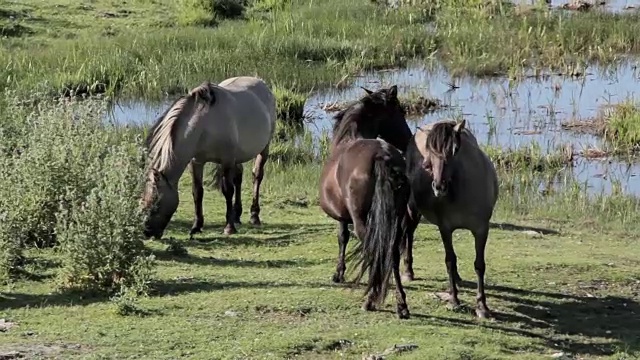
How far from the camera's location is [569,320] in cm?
841

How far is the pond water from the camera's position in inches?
635

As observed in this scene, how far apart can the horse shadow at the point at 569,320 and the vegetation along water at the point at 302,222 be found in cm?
3

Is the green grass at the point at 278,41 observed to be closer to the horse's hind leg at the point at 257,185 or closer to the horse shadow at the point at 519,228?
the horse's hind leg at the point at 257,185

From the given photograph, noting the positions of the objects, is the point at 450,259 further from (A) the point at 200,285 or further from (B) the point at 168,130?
(B) the point at 168,130

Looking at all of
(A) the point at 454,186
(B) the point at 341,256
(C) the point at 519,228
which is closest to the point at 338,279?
(B) the point at 341,256

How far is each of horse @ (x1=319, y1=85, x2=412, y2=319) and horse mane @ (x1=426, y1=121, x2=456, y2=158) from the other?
268 mm

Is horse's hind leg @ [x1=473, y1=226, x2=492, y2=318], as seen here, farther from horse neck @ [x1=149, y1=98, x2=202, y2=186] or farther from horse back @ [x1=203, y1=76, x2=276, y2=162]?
horse back @ [x1=203, y1=76, x2=276, y2=162]

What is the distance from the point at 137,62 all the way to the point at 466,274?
37.6ft

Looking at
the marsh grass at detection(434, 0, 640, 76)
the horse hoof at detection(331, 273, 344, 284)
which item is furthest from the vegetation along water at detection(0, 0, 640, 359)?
the marsh grass at detection(434, 0, 640, 76)

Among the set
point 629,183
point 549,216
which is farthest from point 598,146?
point 549,216

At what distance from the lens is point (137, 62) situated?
19.9m

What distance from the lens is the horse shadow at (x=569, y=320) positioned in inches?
311

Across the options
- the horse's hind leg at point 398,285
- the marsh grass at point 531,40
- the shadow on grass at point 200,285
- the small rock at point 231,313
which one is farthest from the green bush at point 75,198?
the marsh grass at point 531,40

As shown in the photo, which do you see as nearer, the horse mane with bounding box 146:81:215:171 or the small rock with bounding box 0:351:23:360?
the small rock with bounding box 0:351:23:360
